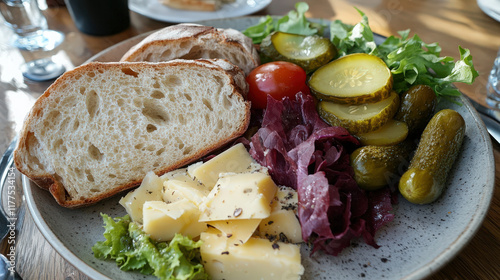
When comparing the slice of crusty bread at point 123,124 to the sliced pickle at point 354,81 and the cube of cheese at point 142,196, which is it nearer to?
the cube of cheese at point 142,196

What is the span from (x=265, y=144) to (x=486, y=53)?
2043 millimetres

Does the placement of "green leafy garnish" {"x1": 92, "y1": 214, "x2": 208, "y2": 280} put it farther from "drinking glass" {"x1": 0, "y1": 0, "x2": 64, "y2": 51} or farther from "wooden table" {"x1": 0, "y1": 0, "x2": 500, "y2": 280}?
"drinking glass" {"x1": 0, "y1": 0, "x2": 64, "y2": 51}

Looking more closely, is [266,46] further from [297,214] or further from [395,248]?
[395,248]

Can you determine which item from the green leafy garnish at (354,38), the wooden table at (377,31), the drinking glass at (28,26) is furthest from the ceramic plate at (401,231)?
the drinking glass at (28,26)

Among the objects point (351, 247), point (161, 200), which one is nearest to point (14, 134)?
point (161, 200)

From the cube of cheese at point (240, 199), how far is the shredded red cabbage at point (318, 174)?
0.15 m

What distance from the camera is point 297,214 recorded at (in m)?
1.50

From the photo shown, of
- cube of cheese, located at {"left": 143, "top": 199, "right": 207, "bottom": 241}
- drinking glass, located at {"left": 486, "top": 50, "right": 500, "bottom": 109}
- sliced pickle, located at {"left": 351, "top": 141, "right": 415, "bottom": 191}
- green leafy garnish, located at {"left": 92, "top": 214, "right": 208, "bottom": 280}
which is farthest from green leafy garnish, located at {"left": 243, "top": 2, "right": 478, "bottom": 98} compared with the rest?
green leafy garnish, located at {"left": 92, "top": 214, "right": 208, "bottom": 280}

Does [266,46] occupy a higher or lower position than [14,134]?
higher

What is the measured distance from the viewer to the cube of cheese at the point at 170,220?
1.42m

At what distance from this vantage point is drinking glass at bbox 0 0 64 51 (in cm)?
267

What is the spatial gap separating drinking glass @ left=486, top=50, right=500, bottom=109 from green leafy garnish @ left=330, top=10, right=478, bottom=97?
12.9 inches

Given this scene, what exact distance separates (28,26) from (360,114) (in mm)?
2548

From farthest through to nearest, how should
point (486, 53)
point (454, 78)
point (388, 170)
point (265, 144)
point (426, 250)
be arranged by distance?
point (486, 53) → point (454, 78) → point (265, 144) → point (388, 170) → point (426, 250)
